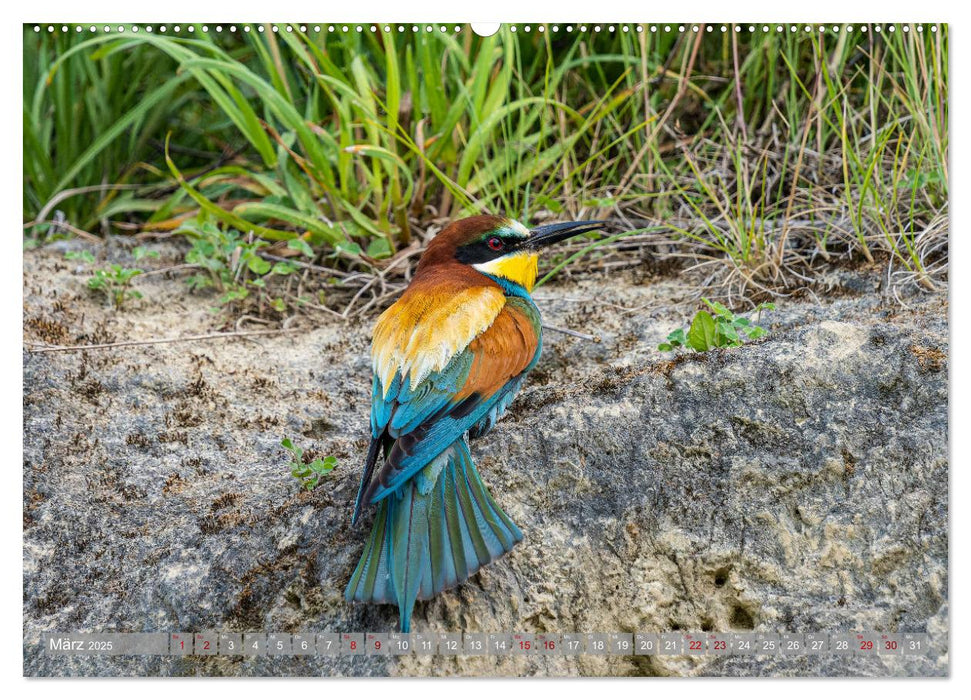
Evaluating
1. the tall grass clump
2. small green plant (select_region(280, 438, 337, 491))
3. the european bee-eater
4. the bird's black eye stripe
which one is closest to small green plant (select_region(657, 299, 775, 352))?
the tall grass clump

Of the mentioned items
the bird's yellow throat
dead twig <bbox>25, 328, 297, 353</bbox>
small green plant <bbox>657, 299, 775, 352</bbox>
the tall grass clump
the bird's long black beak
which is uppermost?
the tall grass clump

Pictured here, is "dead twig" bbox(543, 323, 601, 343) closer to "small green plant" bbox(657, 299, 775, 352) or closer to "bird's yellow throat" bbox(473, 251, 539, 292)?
"bird's yellow throat" bbox(473, 251, 539, 292)

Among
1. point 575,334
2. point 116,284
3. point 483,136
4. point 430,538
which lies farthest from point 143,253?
point 430,538

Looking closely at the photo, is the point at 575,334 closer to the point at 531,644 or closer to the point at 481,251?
the point at 481,251

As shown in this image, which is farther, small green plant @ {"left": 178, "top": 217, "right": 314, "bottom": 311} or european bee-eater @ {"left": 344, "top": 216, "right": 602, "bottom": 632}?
small green plant @ {"left": 178, "top": 217, "right": 314, "bottom": 311}

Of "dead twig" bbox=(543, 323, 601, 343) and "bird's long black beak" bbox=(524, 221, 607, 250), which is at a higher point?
"bird's long black beak" bbox=(524, 221, 607, 250)

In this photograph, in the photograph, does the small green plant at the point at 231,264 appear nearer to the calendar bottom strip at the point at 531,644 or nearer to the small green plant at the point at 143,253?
the small green plant at the point at 143,253

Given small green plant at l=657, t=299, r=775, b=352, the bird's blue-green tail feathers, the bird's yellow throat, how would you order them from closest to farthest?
the bird's blue-green tail feathers, small green plant at l=657, t=299, r=775, b=352, the bird's yellow throat
